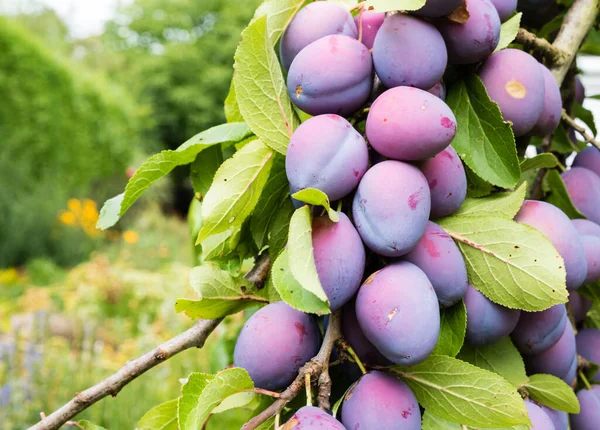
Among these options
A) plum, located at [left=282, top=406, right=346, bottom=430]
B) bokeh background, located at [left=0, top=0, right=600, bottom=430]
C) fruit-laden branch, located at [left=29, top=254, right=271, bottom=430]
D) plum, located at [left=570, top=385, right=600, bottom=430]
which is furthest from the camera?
bokeh background, located at [left=0, top=0, right=600, bottom=430]

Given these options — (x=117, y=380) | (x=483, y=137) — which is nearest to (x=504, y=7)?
(x=483, y=137)

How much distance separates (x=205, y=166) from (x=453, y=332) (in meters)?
0.26

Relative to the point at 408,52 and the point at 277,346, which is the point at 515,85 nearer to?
the point at 408,52

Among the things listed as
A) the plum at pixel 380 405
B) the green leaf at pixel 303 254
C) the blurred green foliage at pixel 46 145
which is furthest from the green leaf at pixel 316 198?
the blurred green foliage at pixel 46 145

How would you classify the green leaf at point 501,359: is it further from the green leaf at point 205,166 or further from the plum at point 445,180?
the green leaf at point 205,166

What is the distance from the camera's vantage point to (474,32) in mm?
453

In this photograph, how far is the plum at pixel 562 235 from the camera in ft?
1.53

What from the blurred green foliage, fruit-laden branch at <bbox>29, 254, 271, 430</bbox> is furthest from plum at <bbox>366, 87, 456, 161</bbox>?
the blurred green foliage

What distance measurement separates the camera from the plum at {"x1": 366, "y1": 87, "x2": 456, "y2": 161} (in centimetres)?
40

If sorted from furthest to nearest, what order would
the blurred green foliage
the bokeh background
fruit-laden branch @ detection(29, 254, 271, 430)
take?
the blurred green foliage → the bokeh background → fruit-laden branch @ detection(29, 254, 271, 430)

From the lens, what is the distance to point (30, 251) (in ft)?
17.4

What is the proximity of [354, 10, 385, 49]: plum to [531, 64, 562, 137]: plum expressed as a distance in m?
0.16

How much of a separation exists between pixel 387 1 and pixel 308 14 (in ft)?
0.28

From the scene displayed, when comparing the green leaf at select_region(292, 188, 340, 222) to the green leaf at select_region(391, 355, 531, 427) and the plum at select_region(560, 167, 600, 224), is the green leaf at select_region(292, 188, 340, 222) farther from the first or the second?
the plum at select_region(560, 167, 600, 224)
